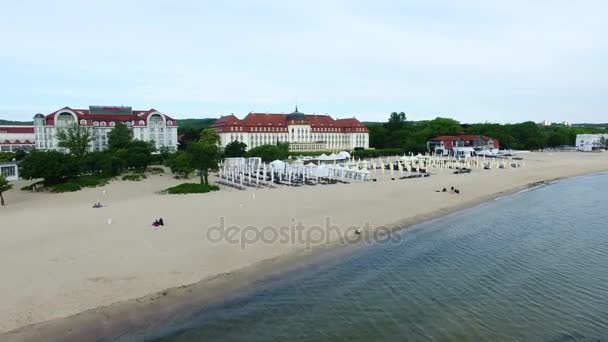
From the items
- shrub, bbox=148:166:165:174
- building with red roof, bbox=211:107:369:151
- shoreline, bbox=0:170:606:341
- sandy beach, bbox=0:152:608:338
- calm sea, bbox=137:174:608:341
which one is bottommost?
calm sea, bbox=137:174:608:341

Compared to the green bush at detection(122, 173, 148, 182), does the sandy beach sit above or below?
below

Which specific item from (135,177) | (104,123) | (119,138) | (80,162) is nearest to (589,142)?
(119,138)

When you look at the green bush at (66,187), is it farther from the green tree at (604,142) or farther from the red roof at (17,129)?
the green tree at (604,142)

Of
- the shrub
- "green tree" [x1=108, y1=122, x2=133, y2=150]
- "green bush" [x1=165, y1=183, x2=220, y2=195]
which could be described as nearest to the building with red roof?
"green tree" [x1=108, y1=122, x2=133, y2=150]

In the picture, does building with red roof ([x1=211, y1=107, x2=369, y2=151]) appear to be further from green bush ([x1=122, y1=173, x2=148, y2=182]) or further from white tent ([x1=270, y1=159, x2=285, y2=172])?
green bush ([x1=122, y1=173, x2=148, y2=182])

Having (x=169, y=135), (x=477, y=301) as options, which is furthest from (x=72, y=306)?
(x=169, y=135)

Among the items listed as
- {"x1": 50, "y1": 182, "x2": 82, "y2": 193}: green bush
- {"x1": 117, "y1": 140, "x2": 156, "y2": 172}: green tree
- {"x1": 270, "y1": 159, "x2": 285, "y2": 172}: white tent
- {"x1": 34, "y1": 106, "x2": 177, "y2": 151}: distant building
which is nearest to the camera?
{"x1": 50, "y1": 182, "x2": 82, "y2": 193}: green bush

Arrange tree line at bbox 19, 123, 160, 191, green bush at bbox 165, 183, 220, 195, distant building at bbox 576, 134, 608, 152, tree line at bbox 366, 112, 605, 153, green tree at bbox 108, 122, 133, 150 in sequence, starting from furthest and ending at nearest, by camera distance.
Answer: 1. distant building at bbox 576, 134, 608, 152
2. tree line at bbox 366, 112, 605, 153
3. green tree at bbox 108, 122, 133, 150
4. tree line at bbox 19, 123, 160, 191
5. green bush at bbox 165, 183, 220, 195

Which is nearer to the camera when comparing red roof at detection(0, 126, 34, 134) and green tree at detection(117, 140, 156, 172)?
green tree at detection(117, 140, 156, 172)

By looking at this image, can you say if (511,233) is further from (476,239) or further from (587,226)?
(587,226)
